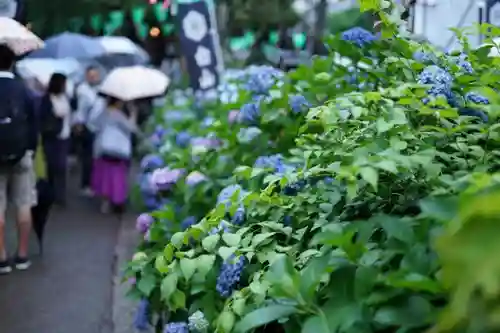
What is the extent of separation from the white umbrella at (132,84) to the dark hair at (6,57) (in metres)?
4.03

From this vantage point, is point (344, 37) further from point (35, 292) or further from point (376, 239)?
point (35, 292)

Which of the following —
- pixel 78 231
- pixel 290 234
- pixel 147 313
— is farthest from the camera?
pixel 78 231

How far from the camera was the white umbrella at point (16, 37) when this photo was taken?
7676 millimetres

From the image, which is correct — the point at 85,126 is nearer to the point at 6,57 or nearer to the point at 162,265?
the point at 6,57

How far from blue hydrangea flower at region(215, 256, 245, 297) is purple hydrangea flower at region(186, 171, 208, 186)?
232 cm

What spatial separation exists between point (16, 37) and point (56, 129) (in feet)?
10.3

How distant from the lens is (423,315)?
1889 millimetres

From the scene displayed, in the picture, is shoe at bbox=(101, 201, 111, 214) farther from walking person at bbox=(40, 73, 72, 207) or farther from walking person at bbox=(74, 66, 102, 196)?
walking person at bbox=(74, 66, 102, 196)

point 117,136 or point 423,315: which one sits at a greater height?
point 423,315

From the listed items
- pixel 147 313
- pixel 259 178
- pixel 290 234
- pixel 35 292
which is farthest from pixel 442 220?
pixel 35 292

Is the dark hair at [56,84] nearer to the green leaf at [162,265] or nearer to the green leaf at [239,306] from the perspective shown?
the green leaf at [162,265]

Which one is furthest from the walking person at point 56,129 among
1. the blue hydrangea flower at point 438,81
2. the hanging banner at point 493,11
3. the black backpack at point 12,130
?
the blue hydrangea flower at point 438,81

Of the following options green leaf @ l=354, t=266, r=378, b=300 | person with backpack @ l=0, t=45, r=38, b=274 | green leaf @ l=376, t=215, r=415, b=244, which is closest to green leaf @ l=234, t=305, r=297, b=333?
green leaf @ l=354, t=266, r=378, b=300

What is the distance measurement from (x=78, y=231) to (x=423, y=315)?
852 cm
